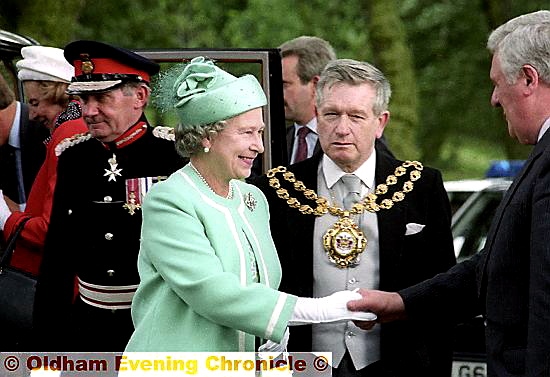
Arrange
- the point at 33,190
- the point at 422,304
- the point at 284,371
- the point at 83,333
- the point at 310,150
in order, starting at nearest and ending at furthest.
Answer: the point at 284,371
the point at 422,304
the point at 83,333
the point at 33,190
the point at 310,150

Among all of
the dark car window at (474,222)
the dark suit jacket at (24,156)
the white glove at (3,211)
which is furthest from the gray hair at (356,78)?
the dark car window at (474,222)

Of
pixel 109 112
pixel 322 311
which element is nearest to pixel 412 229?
pixel 322 311

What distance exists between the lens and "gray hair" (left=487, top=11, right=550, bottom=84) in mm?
4617

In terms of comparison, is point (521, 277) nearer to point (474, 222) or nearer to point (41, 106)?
point (41, 106)

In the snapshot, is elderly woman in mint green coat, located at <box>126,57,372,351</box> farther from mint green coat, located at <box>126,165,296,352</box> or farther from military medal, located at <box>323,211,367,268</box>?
military medal, located at <box>323,211,367,268</box>

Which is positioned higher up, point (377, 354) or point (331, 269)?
point (331, 269)

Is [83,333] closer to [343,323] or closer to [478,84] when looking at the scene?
[343,323]

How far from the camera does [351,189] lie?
225 inches

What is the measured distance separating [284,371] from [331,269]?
0.77m

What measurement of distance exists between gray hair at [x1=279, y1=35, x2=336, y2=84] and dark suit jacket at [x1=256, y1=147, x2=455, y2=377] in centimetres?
276

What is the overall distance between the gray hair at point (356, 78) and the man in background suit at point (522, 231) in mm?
848

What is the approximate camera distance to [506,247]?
4582 mm

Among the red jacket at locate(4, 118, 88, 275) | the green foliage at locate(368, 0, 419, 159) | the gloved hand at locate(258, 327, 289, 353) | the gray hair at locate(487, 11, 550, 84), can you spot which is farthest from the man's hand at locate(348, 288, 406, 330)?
the green foliage at locate(368, 0, 419, 159)

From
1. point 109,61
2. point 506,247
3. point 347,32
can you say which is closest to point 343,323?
point 506,247
